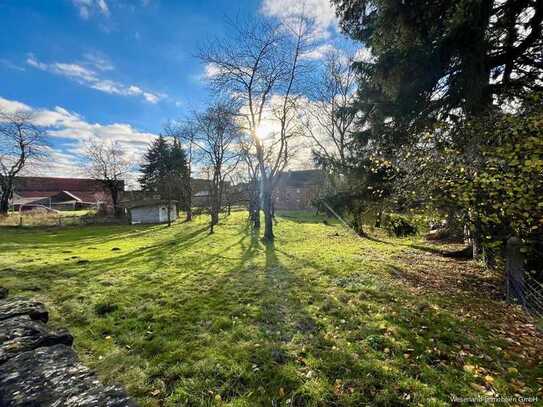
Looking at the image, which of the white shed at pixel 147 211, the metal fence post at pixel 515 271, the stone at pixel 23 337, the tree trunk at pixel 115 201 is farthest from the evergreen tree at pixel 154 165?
the metal fence post at pixel 515 271

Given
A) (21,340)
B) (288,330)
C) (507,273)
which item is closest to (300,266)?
(288,330)

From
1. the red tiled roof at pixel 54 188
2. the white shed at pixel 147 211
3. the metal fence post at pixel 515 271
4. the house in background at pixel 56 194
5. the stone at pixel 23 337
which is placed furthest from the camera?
the red tiled roof at pixel 54 188

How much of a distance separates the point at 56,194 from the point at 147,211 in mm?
34221

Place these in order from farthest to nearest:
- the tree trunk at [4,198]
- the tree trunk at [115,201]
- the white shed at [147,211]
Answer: the tree trunk at [115,201] < the white shed at [147,211] < the tree trunk at [4,198]

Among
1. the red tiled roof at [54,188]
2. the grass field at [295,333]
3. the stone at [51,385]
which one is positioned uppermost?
the red tiled roof at [54,188]

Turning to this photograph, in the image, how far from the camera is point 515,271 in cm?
470

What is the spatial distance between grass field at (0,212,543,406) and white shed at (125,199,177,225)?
1955 centimetres

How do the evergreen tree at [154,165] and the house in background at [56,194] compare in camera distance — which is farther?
the house in background at [56,194]

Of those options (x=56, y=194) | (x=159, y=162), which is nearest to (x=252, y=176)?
(x=159, y=162)

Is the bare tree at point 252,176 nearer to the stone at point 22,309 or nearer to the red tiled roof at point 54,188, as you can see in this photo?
the stone at point 22,309

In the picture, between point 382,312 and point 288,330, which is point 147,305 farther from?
point 382,312

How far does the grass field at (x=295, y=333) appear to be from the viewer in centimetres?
264

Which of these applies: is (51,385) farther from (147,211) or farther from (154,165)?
(154,165)

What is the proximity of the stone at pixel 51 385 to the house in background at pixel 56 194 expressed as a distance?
43.7 meters
